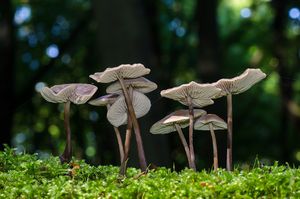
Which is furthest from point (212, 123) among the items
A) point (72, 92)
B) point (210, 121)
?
point (72, 92)

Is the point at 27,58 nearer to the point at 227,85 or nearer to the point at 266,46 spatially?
the point at 266,46

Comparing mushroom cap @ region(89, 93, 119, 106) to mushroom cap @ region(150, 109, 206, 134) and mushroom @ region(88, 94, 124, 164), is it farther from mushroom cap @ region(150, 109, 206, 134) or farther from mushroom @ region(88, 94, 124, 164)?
mushroom cap @ region(150, 109, 206, 134)

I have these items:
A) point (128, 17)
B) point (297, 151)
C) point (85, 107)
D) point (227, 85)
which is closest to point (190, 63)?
point (85, 107)

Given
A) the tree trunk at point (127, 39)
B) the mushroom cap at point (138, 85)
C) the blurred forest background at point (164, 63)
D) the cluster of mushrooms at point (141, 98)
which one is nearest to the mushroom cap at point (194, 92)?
the cluster of mushrooms at point (141, 98)

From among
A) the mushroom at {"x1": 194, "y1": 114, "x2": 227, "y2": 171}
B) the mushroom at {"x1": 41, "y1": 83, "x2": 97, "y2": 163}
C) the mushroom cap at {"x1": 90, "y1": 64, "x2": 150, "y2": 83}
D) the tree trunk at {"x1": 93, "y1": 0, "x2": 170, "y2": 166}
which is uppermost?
the tree trunk at {"x1": 93, "y1": 0, "x2": 170, "y2": 166}

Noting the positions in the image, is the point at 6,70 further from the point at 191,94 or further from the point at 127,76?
the point at 191,94

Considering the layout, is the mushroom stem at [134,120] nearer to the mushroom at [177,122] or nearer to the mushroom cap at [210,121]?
the mushroom at [177,122]

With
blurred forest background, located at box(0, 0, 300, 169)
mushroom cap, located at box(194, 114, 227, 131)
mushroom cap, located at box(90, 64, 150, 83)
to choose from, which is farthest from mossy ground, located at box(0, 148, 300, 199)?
blurred forest background, located at box(0, 0, 300, 169)
